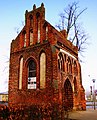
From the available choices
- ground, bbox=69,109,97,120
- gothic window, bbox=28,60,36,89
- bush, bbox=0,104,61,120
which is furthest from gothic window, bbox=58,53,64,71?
bush, bbox=0,104,61,120

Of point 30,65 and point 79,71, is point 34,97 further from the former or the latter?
point 79,71

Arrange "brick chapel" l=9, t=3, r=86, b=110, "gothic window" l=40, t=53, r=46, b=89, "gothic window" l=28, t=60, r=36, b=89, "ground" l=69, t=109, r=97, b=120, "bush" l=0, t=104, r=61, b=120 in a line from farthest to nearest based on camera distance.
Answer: "gothic window" l=28, t=60, r=36, b=89, "gothic window" l=40, t=53, r=46, b=89, "brick chapel" l=9, t=3, r=86, b=110, "ground" l=69, t=109, r=97, b=120, "bush" l=0, t=104, r=61, b=120

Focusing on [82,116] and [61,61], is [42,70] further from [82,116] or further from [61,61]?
[82,116]

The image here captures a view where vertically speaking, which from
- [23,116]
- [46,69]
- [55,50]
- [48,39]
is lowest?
[23,116]

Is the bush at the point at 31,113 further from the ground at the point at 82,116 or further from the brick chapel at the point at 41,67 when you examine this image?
the brick chapel at the point at 41,67

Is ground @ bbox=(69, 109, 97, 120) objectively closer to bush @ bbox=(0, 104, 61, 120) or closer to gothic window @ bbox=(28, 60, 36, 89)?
bush @ bbox=(0, 104, 61, 120)

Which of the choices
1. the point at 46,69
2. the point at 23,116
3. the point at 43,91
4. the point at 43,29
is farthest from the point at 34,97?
the point at 23,116

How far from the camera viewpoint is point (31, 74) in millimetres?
21234

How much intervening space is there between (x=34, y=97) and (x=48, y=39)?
6.01 metres

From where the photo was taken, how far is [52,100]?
18500mm

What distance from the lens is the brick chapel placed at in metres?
19.3

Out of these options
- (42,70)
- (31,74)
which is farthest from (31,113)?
(31,74)

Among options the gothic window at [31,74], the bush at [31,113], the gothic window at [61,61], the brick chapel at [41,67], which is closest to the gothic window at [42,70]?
the brick chapel at [41,67]

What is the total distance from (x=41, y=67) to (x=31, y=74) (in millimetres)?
1661
